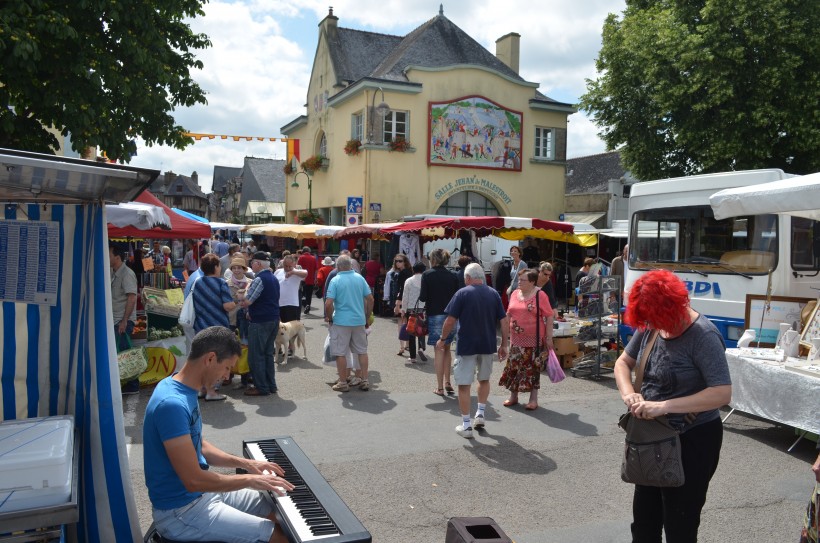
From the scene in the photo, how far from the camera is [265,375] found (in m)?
8.25

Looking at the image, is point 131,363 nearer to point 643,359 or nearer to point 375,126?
point 643,359

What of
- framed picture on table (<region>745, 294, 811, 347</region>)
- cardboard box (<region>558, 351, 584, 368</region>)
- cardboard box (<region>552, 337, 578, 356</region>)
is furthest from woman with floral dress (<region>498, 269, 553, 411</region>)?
cardboard box (<region>558, 351, 584, 368</region>)

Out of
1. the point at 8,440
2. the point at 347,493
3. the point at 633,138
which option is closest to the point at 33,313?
the point at 8,440

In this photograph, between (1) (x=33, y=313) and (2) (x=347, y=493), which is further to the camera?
(2) (x=347, y=493)

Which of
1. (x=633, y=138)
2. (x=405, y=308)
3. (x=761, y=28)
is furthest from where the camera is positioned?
(x=633, y=138)

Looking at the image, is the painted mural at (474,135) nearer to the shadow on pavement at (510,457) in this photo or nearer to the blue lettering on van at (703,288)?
the blue lettering on van at (703,288)

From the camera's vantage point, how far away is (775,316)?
750 centimetres

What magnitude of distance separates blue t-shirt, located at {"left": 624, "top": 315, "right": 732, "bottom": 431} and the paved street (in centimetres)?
158

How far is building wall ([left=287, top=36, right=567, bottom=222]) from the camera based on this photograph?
24922 millimetres

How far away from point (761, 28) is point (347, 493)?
54.9 ft

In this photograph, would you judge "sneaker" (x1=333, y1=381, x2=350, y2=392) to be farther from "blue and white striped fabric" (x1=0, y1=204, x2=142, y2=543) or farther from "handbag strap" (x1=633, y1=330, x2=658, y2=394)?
"handbag strap" (x1=633, y1=330, x2=658, y2=394)

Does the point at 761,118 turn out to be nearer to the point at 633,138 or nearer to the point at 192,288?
the point at 633,138

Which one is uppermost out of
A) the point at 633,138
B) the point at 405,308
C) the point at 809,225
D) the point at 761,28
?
the point at 761,28

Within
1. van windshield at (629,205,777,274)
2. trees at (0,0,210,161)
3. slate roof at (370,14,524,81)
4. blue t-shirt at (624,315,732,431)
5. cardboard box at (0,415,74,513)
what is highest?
slate roof at (370,14,524,81)
